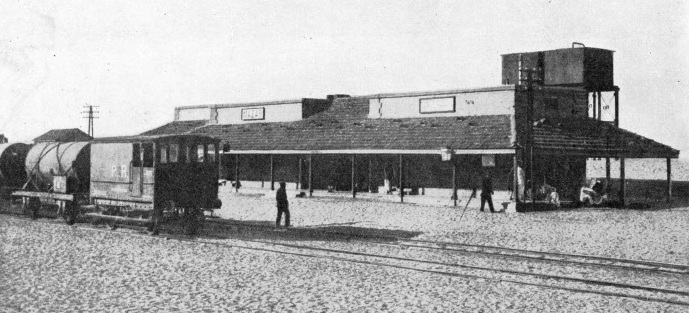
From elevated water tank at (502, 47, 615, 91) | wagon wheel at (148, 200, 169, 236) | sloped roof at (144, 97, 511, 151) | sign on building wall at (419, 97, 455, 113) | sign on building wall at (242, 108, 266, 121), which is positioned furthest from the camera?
sign on building wall at (242, 108, 266, 121)

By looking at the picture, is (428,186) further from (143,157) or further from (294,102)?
(143,157)

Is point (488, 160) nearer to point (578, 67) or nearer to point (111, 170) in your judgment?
point (578, 67)

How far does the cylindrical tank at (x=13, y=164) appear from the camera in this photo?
24.7 meters

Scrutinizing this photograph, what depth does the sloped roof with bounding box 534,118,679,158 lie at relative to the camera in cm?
2979

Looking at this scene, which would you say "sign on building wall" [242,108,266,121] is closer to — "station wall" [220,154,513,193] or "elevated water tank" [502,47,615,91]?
"station wall" [220,154,513,193]

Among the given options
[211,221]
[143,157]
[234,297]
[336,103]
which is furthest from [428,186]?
[234,297]

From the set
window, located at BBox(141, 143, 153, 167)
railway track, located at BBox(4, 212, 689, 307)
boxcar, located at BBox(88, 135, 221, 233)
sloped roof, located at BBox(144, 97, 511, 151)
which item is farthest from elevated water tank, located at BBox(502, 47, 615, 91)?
window, located at BBox(141, 143, 153, 167)

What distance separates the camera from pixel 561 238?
60.6 feet

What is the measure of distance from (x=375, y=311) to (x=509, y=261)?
18.5ft

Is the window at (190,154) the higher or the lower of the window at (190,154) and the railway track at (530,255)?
the higher

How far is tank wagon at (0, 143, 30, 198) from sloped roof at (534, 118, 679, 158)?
18.9 m

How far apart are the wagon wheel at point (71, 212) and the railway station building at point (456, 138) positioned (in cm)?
1410

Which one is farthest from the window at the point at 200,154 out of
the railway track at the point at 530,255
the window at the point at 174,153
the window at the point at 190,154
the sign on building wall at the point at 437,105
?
the sign on building wall at the point at 437,105

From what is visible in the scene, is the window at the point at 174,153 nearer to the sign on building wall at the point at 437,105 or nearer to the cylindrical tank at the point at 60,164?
the cylindrical tank at the point at 60,164
